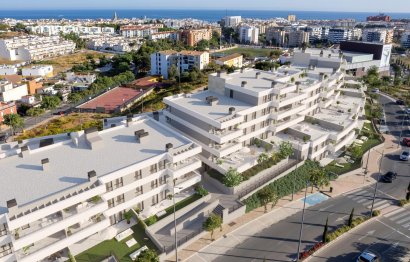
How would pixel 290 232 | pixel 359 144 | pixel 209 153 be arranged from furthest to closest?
pixel 359 144 → pixel 209 153 → pixel 290 232

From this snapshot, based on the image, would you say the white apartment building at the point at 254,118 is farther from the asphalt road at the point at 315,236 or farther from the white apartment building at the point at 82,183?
the asphalt road at the point at 315,236

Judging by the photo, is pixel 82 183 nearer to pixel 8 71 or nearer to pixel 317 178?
pixel 317 178

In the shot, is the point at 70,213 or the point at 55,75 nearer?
the point at 70,213

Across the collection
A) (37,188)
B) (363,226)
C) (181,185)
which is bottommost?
(363,226)

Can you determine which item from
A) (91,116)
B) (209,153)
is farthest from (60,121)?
(209,153)

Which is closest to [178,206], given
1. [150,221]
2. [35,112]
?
[150,221]

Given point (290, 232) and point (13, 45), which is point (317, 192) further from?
point (13, 45)

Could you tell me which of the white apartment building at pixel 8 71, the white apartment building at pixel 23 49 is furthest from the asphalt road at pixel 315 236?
the white apartment building at pixel 23 49
